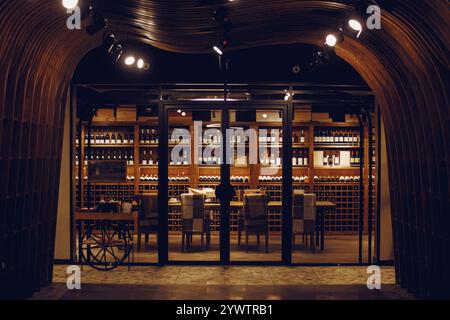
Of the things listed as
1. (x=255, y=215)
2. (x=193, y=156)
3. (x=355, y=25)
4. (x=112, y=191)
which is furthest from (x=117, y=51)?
(x=112, y=191)

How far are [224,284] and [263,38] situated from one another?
3.06 meters

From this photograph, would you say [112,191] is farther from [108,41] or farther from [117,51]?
[108,41]

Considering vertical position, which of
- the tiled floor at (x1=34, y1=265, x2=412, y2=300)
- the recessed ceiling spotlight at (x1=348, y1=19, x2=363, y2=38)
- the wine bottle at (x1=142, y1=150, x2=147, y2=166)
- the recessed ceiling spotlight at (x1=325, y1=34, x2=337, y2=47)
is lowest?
the tiled floor at (x1=34, y1=265, x2=412, y2=300)

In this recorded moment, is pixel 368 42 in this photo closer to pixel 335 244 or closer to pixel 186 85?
pixel 186 85

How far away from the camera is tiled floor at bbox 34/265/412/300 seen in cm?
634

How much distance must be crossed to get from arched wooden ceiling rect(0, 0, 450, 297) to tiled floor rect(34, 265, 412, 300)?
473mm

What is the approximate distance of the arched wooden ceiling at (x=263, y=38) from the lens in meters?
5.01

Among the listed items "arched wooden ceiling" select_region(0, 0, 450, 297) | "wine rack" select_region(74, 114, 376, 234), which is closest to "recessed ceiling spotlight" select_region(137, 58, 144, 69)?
Answer: "arched wooden ceiling" select_region(0, 0, 450, 297)

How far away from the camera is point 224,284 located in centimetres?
693

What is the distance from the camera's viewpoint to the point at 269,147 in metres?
11.3

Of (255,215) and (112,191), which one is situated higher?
(112,191)

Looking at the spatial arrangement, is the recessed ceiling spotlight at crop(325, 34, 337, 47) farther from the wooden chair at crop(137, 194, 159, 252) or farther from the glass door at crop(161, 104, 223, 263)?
the glass door at crop(161, 104, 223, 263)

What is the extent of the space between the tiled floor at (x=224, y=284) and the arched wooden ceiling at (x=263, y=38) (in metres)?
0.47

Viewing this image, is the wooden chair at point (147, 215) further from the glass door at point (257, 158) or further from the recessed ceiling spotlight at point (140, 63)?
the recessed ceiling spotlight at point (140, 63)
